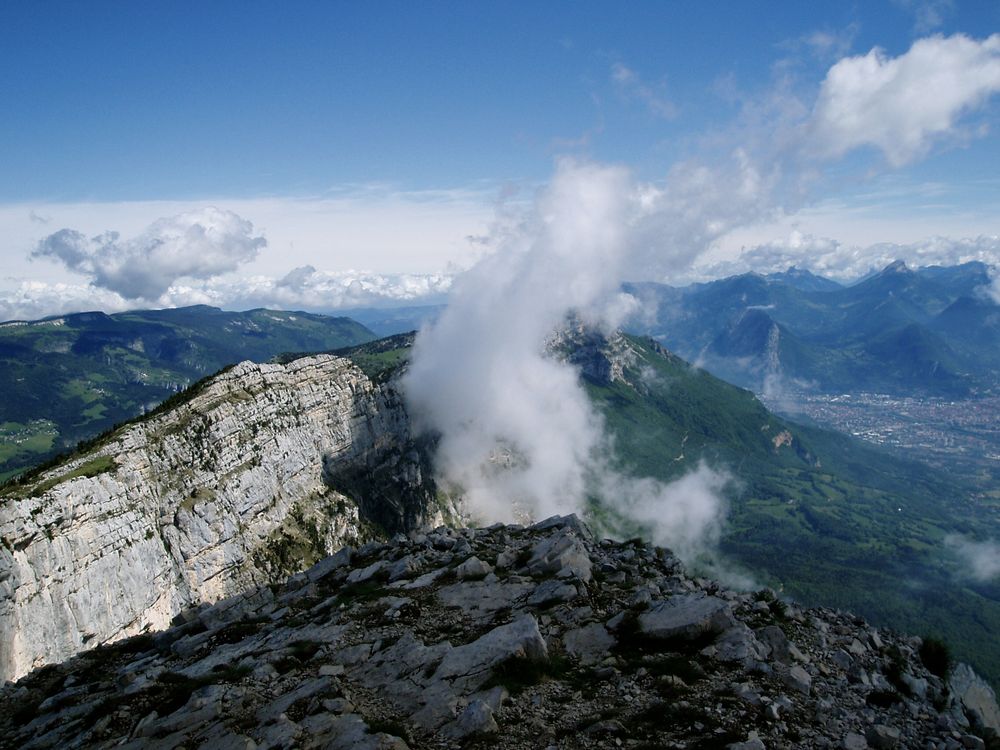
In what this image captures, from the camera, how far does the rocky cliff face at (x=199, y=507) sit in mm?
62875

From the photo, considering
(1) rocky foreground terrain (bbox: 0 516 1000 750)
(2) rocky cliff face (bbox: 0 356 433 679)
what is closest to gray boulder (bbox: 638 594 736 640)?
(1) rocky foreground terrain (bbox: 0 516 1000 750)

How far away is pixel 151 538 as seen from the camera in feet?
270

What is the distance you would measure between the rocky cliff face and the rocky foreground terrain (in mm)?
37018

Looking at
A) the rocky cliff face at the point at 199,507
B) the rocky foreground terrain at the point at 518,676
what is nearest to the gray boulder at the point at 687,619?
the rocky foreground terrain at the point at 518,676

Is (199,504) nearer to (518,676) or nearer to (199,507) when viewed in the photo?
(199,507)

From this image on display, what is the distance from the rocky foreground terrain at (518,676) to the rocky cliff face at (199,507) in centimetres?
3702

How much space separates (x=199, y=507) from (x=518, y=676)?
3536 inches

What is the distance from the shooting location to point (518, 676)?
21359 millimetres

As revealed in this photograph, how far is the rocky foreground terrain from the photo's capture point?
712 inches

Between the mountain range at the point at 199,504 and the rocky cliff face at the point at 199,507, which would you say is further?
the mountain range at the point at 199,504

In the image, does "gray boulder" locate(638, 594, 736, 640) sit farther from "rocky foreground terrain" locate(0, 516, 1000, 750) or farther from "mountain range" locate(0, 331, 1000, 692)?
"mountain range" locate(0, 331, 1000, 692)

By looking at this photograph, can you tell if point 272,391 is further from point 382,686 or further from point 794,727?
point 794,727

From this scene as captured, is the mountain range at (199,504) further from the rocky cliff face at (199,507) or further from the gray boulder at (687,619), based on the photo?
the gray boulder at (687,619)

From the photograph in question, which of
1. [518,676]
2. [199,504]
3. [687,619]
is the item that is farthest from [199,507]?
[687,619]
